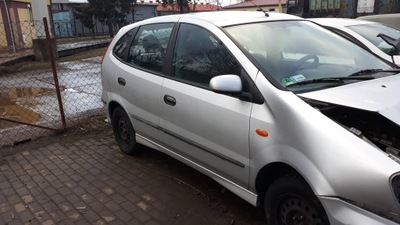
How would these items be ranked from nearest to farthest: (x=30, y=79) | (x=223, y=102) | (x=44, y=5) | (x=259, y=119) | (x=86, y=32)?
(x=259, y=119) < (x=223, y=102) < (x=30, y=79) < (x=44, y=5) < (x=86, y=32)

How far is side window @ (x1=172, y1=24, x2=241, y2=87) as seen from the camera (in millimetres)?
3285

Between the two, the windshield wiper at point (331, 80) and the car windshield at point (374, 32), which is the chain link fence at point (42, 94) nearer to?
the windshield wiper at point (331, 80)

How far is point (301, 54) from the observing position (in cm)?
333

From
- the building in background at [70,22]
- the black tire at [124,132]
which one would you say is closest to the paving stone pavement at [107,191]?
the black tire at [124,132]

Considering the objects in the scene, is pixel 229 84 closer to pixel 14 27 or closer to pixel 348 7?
pixel 348 7

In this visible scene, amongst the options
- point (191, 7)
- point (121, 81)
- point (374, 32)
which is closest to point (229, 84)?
point (121, 81)

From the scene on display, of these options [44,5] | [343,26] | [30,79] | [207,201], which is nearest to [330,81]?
[207,201]

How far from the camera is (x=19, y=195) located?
4.10m

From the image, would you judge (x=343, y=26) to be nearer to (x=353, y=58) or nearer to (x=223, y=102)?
(x=353, y=58)

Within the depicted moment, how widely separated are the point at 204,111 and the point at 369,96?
4.26 ft

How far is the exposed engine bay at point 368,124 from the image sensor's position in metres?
2.39

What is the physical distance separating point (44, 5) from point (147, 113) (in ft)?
56.6

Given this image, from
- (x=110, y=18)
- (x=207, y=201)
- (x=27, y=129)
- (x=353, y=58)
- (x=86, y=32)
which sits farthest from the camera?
(x=86, y=32)

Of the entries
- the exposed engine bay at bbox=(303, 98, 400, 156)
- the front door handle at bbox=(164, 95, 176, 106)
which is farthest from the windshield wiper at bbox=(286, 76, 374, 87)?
the front door handle at bbox=(164, 95, 176, 106)
